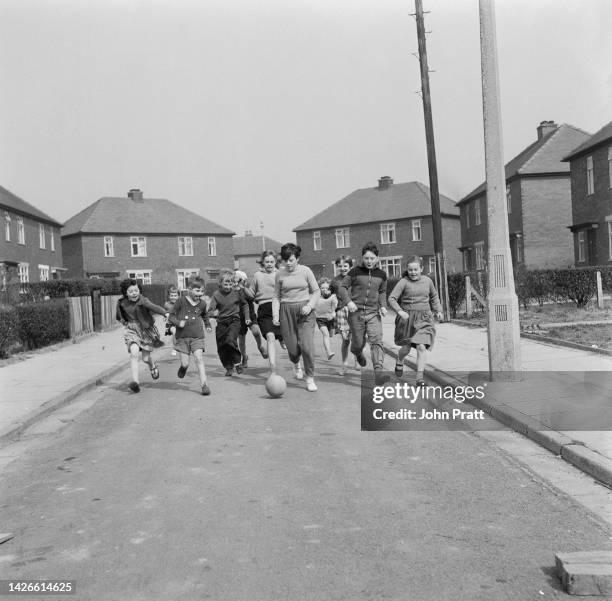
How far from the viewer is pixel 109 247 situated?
197ft

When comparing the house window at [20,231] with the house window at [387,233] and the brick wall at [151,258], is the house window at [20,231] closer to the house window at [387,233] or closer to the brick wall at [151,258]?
the brick wall at [151,258]

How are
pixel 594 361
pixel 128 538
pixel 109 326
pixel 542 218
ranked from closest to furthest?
pixel 128 538, pixel 594 361, pixel 109 326, pixel 542 218

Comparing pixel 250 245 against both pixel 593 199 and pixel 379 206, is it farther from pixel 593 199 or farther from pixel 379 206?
pixel 593 199

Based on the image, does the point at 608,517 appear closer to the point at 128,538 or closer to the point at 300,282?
the point at 128,538

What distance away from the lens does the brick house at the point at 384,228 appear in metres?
60.9

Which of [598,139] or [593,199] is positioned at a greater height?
[598,139]

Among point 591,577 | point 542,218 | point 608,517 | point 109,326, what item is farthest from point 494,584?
point 542,218

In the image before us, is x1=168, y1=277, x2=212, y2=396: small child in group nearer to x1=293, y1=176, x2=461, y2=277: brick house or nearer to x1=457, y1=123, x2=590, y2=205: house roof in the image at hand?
x1=457, y1=123, x2=590, y2=205: house roof

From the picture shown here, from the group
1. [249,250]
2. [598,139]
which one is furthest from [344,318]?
[249,250]

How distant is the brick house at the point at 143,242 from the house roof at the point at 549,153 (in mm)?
27777

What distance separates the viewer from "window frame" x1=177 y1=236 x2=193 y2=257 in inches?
2494

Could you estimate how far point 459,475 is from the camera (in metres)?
5.51

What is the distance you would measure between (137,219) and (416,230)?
2431 cm

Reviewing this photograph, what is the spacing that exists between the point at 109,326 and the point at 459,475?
21835 mm
